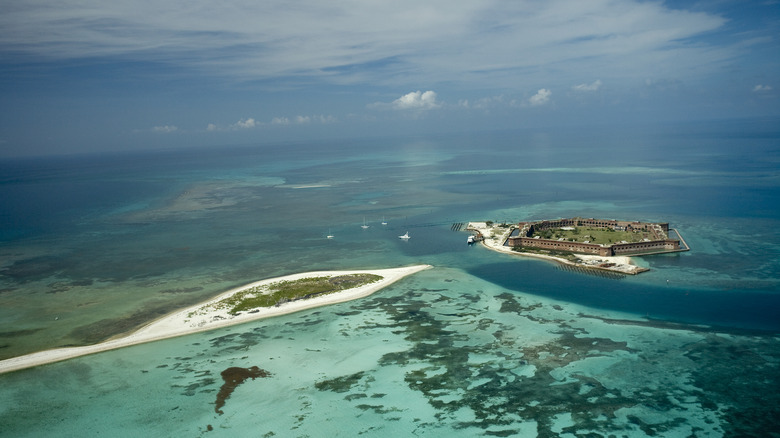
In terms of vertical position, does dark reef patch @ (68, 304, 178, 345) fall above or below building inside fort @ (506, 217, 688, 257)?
below

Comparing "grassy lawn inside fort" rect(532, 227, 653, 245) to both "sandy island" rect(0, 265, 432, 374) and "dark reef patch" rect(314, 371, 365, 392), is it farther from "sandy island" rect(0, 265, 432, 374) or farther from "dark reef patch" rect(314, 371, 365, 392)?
"dark reef patch" rect(314, 371, 365, 392)

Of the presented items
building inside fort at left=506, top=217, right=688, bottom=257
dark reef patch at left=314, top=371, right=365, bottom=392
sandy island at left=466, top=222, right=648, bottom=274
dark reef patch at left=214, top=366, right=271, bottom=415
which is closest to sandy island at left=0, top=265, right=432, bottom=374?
dark reef patch at left=214, top=366, right=271, bottom=415

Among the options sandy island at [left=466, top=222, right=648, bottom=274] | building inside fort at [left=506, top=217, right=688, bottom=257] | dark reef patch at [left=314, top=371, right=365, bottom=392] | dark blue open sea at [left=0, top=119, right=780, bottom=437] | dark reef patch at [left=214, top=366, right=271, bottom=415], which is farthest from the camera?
building inside fort at [left=506, top=217, right=688, bottom=257]

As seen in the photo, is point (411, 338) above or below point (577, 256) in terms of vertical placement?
below

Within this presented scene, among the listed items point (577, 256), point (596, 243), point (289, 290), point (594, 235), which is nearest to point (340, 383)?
A: point (289, 290)

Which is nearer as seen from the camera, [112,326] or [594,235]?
[112,326]

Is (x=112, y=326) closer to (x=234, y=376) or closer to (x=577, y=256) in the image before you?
(x=234, y=376)

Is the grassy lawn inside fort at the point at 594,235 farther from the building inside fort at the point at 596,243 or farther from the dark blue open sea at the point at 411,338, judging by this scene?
the dark blue open sea at the point at 411,338
